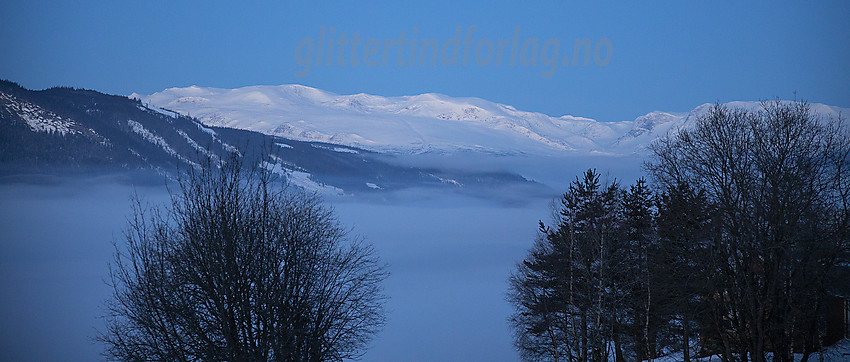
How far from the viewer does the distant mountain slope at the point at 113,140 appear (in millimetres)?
55062

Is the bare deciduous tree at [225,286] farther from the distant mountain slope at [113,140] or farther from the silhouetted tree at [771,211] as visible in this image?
the distant mountain slope at [113,140]

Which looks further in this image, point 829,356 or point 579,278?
point 579,278

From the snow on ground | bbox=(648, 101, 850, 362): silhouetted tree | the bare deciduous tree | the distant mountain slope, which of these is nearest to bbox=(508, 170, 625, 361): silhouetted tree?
the snow on ground

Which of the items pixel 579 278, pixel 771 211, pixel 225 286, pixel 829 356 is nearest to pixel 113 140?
pixel 579 278

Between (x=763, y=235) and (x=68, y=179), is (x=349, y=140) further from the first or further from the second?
(x=763, y=235)

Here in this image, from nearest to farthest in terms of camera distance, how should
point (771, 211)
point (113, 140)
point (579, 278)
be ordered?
1. point (771, 211)
2. point (579, 278)
3. point (113, 140)

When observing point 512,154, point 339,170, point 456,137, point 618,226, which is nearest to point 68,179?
point 339,170

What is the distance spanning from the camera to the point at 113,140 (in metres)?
63.5

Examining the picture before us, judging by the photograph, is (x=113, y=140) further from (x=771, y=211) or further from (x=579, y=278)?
(x=771, y=211)

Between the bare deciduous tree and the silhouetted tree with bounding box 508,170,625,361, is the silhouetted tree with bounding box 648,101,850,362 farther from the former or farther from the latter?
the bare deciduous tree

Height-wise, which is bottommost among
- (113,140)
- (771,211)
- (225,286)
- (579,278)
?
(579,278)

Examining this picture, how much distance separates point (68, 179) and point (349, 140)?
6799 centimetres

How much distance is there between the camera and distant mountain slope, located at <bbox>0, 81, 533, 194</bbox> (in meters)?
55.1

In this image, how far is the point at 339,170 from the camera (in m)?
80.8
